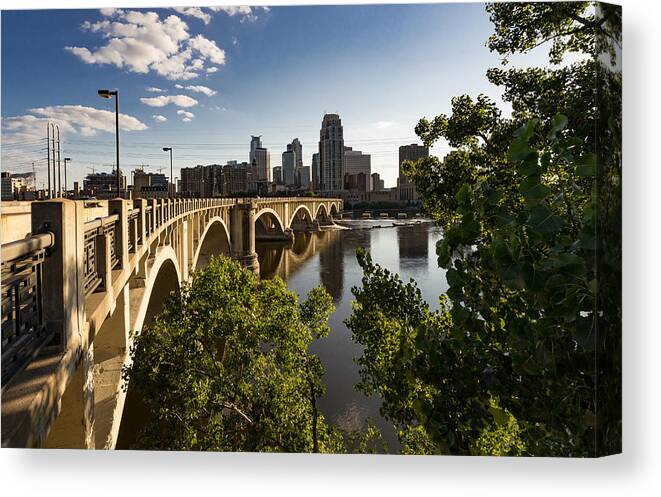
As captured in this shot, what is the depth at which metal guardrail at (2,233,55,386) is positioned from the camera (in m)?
2.30

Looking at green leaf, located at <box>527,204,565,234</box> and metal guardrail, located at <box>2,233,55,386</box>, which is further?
metal guardrail, located at <box>2,233,55,386</box>

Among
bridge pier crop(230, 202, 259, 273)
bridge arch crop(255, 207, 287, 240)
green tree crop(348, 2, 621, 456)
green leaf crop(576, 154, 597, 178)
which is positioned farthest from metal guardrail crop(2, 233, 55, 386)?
bridge arch crop(255, 207, 287, 240)

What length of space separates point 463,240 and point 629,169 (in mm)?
2490

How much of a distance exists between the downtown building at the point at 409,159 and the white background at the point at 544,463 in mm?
1594

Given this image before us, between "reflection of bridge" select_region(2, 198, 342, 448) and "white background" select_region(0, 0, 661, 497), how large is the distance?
440 millimetres

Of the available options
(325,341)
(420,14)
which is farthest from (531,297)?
(325,341)

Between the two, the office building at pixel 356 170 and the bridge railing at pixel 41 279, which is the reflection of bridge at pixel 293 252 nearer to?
the office building at pixel 356 170

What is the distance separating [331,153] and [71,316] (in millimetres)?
3009

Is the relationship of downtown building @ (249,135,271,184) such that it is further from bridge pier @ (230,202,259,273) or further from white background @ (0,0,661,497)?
bridge pier @ (230,202,259,273)

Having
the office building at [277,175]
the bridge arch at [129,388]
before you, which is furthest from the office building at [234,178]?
the bridge arch at [129,388]

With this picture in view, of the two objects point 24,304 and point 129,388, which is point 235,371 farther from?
point 24,304

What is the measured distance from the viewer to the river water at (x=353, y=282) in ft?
15.0

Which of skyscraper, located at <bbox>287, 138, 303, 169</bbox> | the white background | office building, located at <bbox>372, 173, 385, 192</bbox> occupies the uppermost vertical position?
skyscraper, located at <bbox>287, 138, 303, 169</bbox>

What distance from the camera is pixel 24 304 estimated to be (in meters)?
2.57
